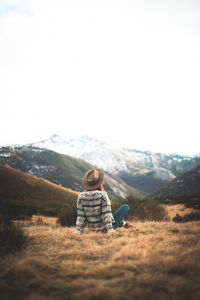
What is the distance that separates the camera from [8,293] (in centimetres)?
206

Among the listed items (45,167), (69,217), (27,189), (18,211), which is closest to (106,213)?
(69,217)

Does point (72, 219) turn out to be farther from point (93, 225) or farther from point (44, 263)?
point (44, 263)

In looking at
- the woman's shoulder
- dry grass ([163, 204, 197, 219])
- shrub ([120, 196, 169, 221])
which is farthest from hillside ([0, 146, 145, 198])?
the woman's shoulder

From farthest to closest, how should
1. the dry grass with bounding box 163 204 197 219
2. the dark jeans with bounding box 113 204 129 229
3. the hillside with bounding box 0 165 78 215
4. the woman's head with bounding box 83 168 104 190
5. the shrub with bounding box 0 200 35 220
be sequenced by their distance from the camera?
the hillside with bounding box 0 165 78 215, the shrub with bounding box 0 200 35 220, the dry grass with bounding box 163 204 197 219, the dark jeans with bounding box 113 204 129 229, the woman's head with bounding box 83 168 104 190

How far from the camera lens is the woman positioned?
179 inches

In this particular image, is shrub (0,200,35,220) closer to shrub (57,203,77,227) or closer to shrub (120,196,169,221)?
shrub (57,203,77,227)

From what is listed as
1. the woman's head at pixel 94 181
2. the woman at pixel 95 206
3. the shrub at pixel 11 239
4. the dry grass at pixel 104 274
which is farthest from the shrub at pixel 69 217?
the dry grass at pixel 104 274

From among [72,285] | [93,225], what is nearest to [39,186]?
[93,225]

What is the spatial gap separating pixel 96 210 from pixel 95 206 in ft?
0.37

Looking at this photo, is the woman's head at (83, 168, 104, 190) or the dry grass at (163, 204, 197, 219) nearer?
the woman's head at (83, 168, 104, 190)

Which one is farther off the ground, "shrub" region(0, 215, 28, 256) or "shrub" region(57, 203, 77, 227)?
"shrub" region(0, 215, 28, 256)

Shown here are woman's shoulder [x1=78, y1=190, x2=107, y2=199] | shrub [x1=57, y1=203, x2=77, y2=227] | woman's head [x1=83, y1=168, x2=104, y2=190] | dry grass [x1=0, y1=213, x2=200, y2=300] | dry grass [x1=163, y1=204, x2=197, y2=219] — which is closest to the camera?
dry grass [x1=0, y1=213, x2=200, y2=300]

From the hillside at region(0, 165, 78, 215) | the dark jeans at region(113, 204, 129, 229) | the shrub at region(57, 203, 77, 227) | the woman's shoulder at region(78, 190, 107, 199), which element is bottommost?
the hillside at region(0, 165, 78, 215)

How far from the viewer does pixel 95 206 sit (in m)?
4.57
